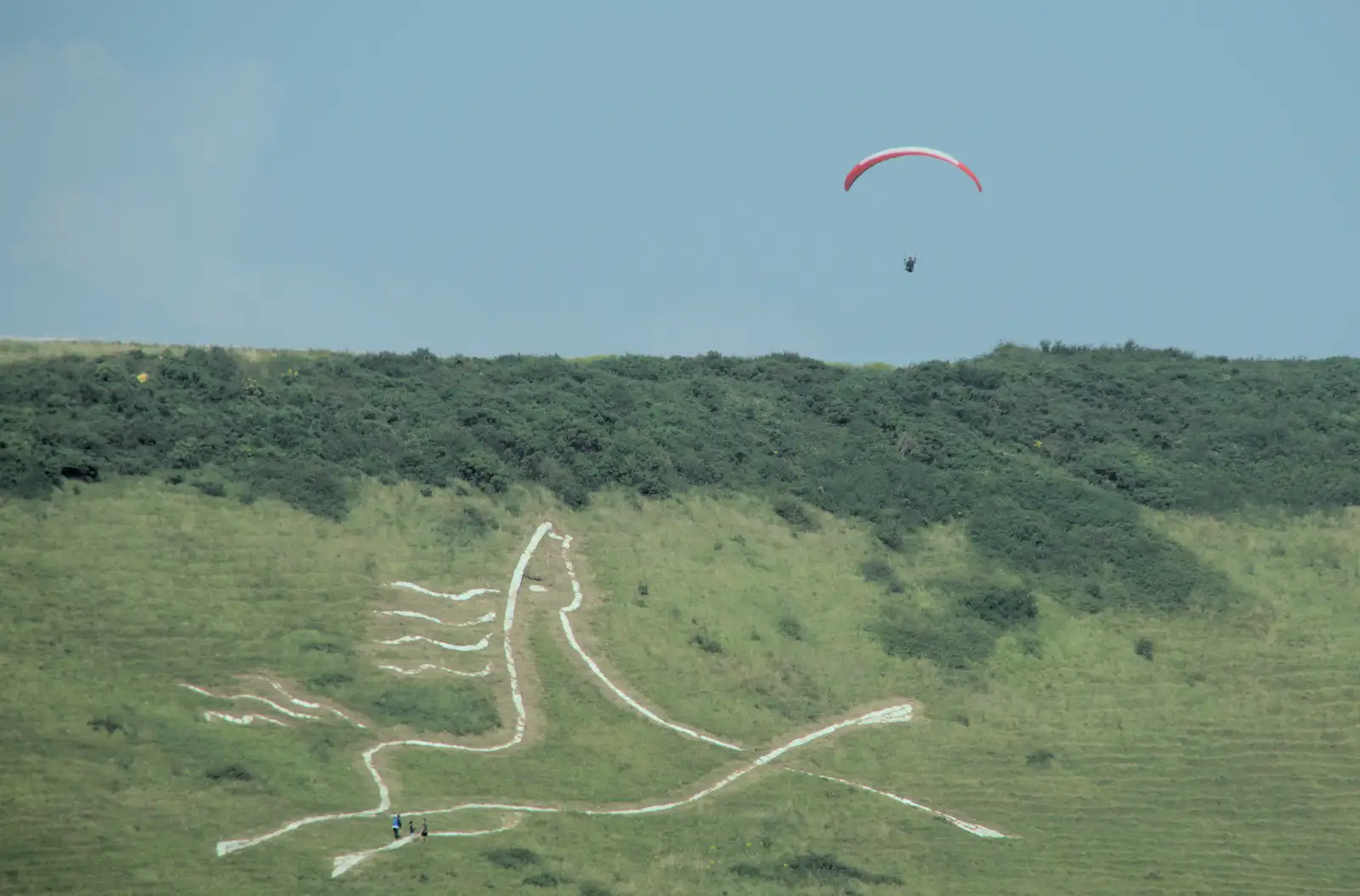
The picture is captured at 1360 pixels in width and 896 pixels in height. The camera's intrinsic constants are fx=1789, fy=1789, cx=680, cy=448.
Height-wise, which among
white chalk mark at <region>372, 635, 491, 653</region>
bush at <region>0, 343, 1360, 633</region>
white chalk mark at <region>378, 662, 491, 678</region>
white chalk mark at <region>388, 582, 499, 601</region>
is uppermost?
bush at <region>0, 343, 1360, 633</region>

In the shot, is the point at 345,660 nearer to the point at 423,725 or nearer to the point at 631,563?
the point at 423,725

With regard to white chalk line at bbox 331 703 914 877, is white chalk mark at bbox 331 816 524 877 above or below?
below

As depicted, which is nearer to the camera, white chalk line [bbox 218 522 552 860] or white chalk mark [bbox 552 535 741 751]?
white chalk line [bbox 218 522 552 860]

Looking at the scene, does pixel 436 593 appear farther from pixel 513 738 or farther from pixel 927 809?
pixel 927 809

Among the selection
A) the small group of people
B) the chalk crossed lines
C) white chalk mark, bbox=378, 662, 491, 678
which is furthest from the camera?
white chalk mark, bbox=378, 662, 491, 678

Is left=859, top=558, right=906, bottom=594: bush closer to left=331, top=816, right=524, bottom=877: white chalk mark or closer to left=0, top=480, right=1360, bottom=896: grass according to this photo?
left=0, top=480, right=1360, bottom=896: grass

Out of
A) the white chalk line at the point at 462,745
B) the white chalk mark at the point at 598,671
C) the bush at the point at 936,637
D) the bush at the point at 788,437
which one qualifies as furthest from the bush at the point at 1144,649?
the white chalk line at the point at 462,745

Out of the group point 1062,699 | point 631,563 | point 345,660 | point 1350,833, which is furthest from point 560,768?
point 1350,833

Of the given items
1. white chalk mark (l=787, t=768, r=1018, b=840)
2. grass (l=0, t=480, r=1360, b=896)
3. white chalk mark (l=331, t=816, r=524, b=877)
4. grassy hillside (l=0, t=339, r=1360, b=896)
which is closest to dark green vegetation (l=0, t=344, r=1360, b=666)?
grassy hillside (l=0, t=339, r=1360, b=896)


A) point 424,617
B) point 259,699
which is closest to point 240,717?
point 259,699
